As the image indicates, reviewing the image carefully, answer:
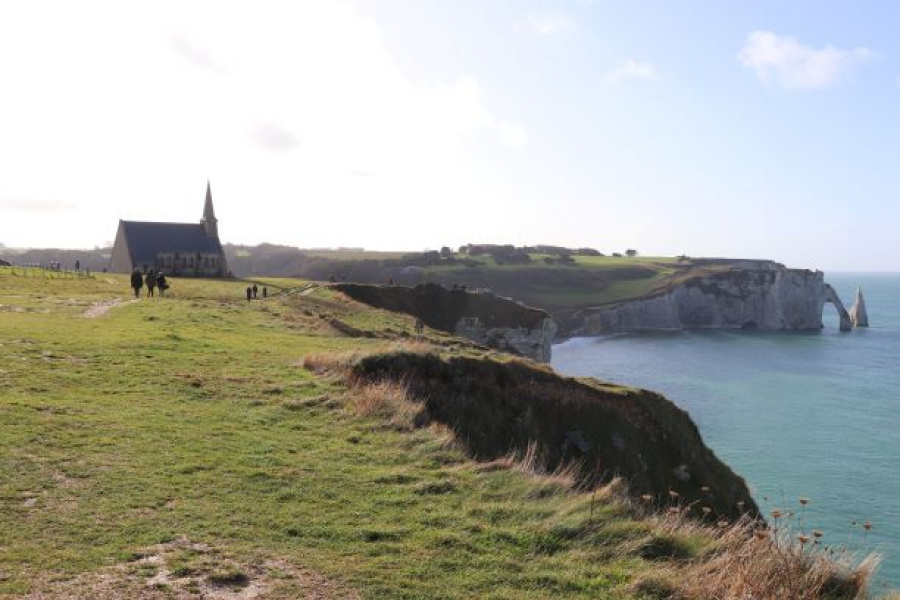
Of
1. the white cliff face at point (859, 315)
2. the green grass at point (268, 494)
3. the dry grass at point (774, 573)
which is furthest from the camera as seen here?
the white cliff face at point (859, 315)

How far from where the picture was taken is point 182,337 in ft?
86.2

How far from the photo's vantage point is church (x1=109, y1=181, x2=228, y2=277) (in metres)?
87.8

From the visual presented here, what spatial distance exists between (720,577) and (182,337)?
23.6m

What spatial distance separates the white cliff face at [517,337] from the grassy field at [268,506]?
62.7 m

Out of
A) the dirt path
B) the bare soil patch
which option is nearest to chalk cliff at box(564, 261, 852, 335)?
the dirt path

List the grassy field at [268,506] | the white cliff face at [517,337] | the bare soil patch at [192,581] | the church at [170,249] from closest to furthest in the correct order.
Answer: the bare soil patch at [192,581]
the grassy field at [268,506]
the white cliff face at [517,337]
the church at [170,249]

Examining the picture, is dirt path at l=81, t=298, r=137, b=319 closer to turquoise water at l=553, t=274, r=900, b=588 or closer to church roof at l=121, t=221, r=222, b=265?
turquoise water at l=553, t=274, r=900, b=588

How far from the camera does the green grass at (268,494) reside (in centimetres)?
842

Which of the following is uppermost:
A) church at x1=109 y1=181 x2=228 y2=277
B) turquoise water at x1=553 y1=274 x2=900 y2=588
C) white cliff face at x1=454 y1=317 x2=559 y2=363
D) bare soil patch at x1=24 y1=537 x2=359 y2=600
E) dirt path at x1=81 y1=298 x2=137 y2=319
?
church at x1=109 y1=181 x2=228 y2=277

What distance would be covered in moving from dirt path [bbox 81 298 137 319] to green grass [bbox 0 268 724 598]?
45.3 feet

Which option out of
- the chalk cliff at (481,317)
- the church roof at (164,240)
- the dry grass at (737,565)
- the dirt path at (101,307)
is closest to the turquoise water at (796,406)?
the dry grass at (737,565)

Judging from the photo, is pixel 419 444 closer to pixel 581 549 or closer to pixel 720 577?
pixel 581 549

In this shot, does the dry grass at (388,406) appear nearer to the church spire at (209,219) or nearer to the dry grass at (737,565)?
the dry grass at (737,565)

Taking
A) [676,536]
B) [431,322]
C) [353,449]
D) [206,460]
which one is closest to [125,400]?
[206,460]
